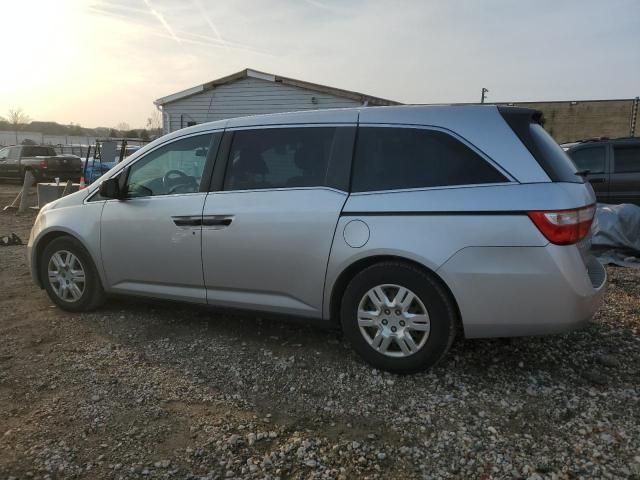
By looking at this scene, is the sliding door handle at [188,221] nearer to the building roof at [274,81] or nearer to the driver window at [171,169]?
the driver window at [171,169]

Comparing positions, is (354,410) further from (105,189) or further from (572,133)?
(572,133)

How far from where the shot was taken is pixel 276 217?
3678mm

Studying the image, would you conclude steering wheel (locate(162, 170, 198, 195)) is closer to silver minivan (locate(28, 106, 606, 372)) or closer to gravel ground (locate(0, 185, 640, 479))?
silver minivan (locate(28, 106, 606, 372))

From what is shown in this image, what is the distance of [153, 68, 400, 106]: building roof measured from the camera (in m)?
15.8

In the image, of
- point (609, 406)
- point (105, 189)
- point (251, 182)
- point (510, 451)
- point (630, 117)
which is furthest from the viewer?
point (630, 117)

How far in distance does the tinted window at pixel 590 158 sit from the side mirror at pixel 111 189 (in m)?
7.06

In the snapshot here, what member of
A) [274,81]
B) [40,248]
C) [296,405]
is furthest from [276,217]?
[274,81]

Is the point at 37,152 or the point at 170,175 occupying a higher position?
the point at 37,152

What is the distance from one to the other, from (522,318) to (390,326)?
81 centimetres

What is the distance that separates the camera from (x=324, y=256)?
352cm

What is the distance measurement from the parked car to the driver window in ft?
21.0

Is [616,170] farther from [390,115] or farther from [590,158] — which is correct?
[390,115]

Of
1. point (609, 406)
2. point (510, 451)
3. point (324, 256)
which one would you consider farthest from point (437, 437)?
point (324, 256)

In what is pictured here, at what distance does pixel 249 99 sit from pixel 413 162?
49.7 feet
